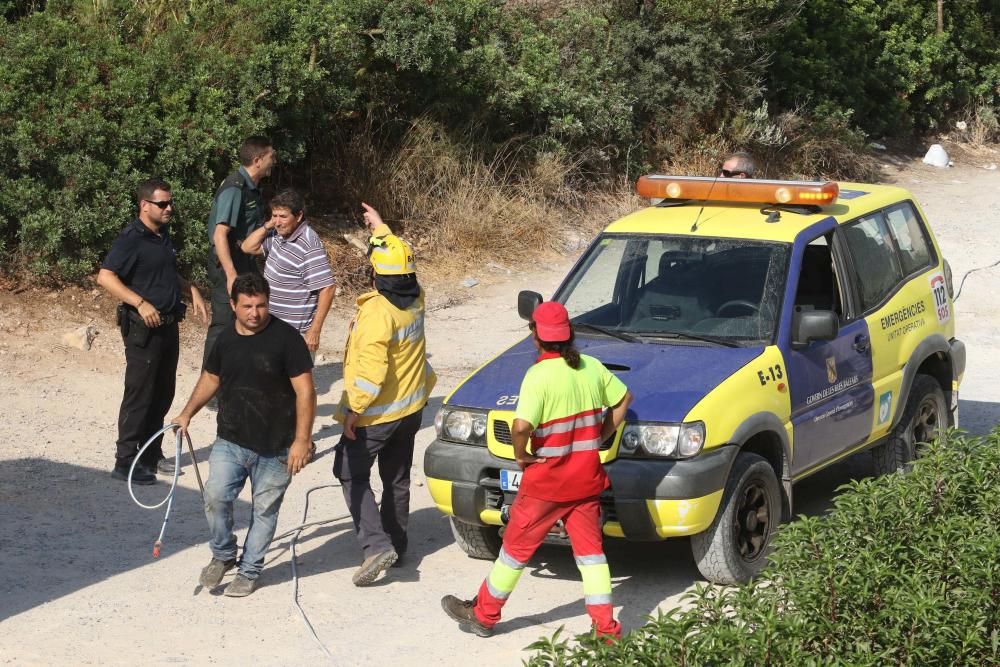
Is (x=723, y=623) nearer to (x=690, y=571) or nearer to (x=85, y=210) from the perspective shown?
(x=690, y=571)

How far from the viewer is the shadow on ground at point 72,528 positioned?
22.1ft

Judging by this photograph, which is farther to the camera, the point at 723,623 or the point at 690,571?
the point at 690,571

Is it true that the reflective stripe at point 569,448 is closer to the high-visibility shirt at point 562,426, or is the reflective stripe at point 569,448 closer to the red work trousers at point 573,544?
the high-visibility shirt at point 562,426

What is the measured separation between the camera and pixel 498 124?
1571cm

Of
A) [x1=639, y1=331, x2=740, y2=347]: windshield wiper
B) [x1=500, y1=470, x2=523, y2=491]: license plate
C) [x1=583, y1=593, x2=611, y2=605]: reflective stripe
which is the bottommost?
[x1=583, y1=593, x2=611, y2=605]: reflective stripe

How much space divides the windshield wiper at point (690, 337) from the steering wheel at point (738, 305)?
22 cm

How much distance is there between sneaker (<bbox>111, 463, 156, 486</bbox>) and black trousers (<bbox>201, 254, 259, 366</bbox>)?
106cm

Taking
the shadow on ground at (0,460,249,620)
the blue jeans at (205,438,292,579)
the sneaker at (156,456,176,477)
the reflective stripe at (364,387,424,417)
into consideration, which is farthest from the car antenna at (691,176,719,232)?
the sneaker at (156,456,176,477)

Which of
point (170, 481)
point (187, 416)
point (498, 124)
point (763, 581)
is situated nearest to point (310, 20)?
point (498, 124)

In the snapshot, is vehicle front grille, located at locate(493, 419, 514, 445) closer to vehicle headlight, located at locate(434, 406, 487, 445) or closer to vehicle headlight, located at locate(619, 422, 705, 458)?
vehicle headlight, located at locate(434, 406, 487, 445)

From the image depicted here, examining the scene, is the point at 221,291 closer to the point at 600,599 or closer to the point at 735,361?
the point at 735,361

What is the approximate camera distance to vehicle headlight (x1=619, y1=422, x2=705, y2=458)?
626 cm

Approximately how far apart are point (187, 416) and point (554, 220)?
31.8 ft

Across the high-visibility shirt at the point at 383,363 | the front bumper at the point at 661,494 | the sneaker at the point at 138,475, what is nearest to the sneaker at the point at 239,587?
the high-visibility shirt at the point at 383,363
